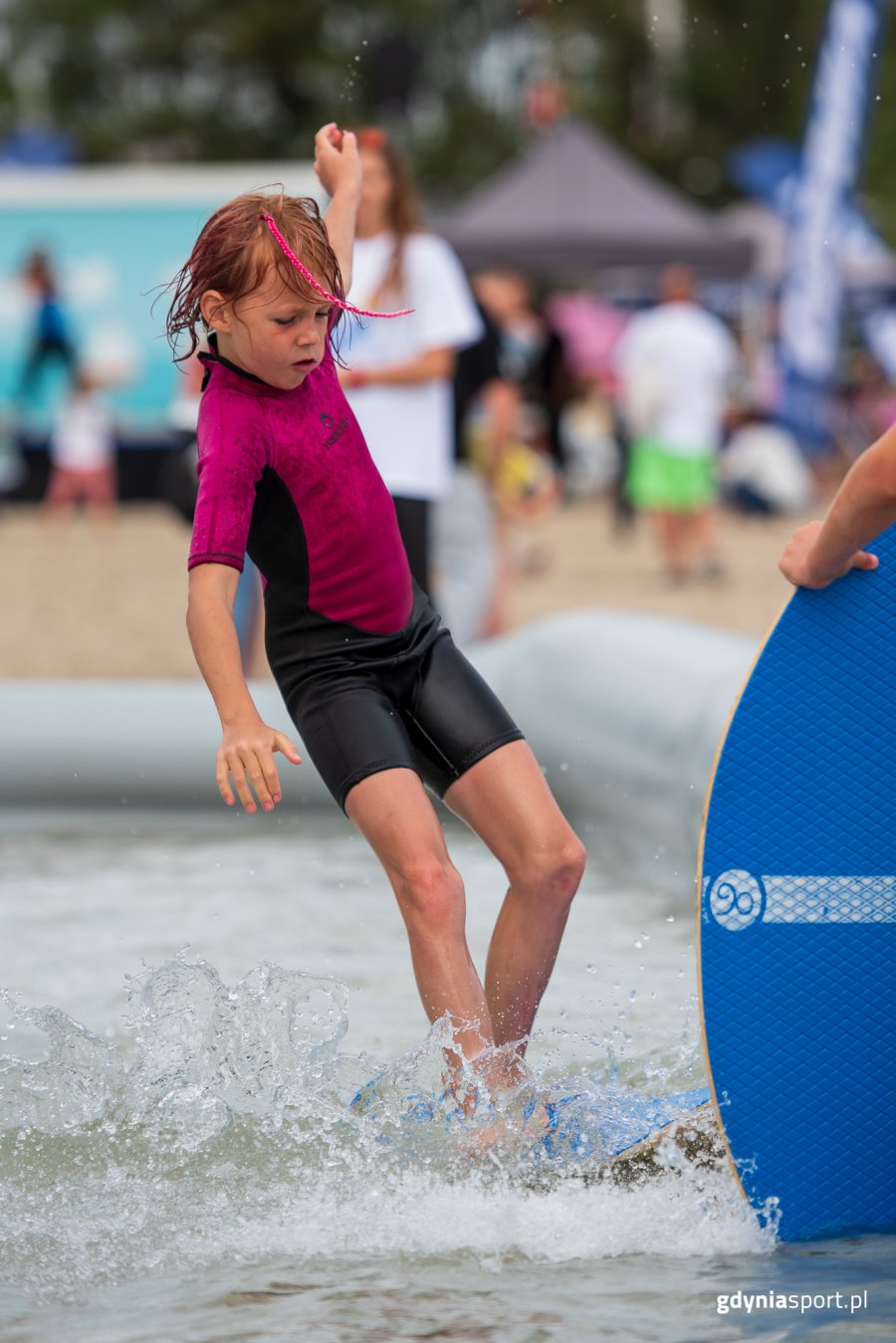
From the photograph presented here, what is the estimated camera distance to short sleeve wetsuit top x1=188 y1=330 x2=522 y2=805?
279cm

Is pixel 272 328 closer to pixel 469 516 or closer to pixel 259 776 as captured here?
pixel 259 776

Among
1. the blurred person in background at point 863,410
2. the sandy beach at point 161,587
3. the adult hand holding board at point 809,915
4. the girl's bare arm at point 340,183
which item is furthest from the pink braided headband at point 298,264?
the blurred person in background at point 863,410

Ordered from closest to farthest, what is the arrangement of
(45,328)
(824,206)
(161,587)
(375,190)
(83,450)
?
(375,190)
(161,587)
(824,206)
(83,450)
(45,328)

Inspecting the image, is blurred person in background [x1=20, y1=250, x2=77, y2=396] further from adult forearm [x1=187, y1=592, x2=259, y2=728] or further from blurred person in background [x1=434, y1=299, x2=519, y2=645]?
adult forearm [x1=187, y1=592, x2=259, y2=728]

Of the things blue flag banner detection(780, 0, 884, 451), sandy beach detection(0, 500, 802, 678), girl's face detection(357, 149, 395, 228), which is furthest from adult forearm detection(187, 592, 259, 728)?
blue flag banner detection(780, 0, 884, 451)

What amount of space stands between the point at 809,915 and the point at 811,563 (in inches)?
19.3

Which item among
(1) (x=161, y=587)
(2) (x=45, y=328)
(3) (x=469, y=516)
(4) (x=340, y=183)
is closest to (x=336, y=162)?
(4) (x=340, y=183)

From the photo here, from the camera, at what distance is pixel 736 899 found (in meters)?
2.73

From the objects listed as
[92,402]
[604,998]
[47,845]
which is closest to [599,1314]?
[604,998]

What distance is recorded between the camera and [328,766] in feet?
9.36

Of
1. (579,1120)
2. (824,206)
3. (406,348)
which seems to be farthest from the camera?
(824,206)

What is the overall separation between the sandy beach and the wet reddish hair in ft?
13.3

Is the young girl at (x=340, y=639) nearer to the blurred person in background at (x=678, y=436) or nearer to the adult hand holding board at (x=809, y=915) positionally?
the adult hand holding board at (x=809, y=915)

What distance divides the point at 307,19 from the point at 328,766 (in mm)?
37497
